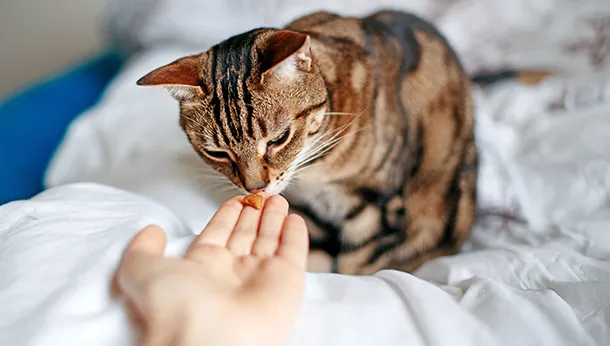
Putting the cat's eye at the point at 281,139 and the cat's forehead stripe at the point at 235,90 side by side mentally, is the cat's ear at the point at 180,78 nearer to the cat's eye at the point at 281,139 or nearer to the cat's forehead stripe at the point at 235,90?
the cat's forehead stripe at the point at 235,90

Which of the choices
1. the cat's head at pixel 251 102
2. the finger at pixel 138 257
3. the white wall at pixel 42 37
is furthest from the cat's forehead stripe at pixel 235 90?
the white wall at pixel 42 37

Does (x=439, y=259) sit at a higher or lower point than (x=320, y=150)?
lower

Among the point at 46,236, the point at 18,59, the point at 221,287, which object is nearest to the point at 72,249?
the point at 46,236

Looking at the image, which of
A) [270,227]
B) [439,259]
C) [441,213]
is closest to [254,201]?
[270,227]

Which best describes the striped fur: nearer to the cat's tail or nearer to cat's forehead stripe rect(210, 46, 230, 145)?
cat's forehead stripe rect(210, 46, 230, 145)

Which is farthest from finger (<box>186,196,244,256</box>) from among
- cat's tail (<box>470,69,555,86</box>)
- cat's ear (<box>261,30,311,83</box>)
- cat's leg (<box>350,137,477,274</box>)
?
cat's tail (<box>470,69,555,86</box>)

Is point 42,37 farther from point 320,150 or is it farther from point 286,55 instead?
point 286,55
